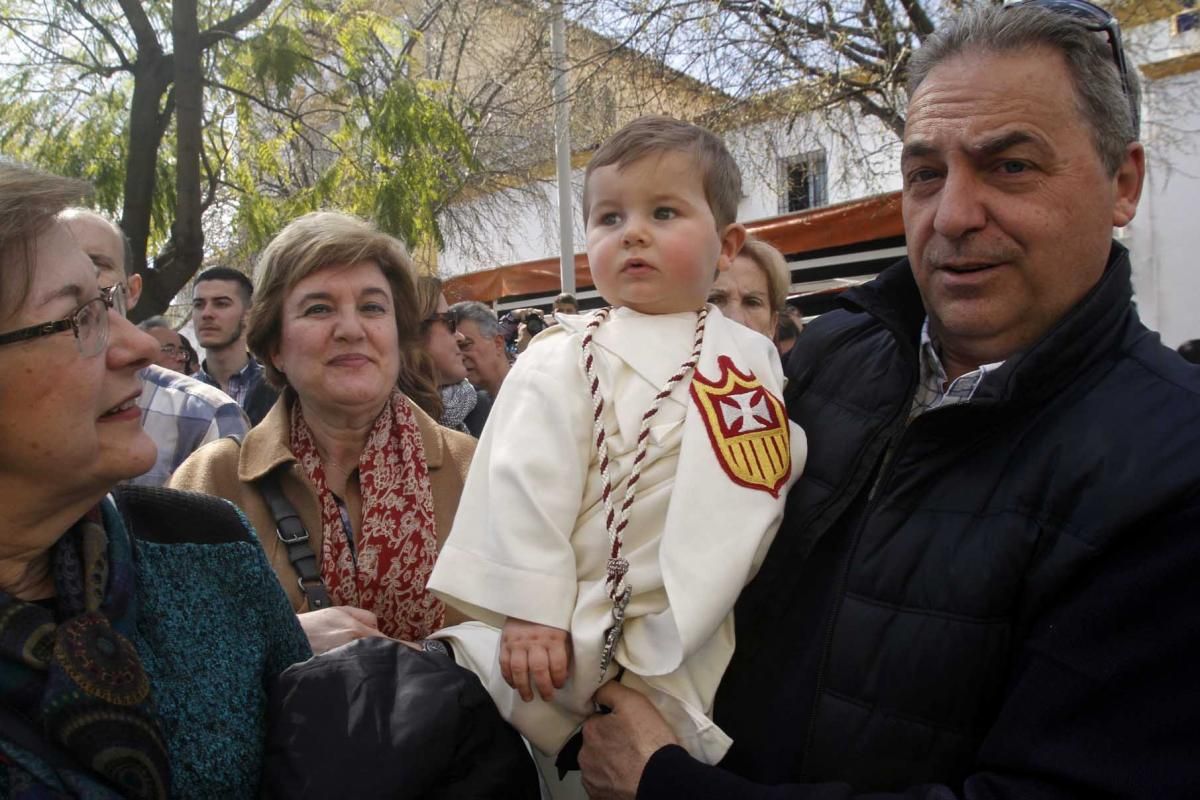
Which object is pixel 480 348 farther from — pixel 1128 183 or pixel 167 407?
pixel 1128 183

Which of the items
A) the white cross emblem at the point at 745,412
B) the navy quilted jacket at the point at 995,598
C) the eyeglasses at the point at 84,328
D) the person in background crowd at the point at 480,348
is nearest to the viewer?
the navy quilted jacket at the point at 995,598

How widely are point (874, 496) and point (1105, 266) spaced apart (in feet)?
1.86

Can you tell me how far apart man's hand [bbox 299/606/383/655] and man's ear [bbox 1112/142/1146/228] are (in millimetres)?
1822

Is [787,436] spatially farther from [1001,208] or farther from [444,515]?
[444,515]

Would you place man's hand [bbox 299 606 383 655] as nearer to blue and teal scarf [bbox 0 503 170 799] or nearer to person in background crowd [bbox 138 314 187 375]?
blue and teal scarf [bbox 0 503 170 799]

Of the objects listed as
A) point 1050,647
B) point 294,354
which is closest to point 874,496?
point 1050,647

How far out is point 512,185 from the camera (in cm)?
1642

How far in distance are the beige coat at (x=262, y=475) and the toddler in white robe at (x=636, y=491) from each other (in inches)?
30.5

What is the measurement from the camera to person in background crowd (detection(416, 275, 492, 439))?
190 inches

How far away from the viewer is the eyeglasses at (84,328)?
1521mm

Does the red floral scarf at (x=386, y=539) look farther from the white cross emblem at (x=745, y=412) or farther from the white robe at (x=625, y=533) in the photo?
the white cross emblem at (x=745, y=412)

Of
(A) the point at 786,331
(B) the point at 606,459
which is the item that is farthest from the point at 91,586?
(A) the point at 786,331

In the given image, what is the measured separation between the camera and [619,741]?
1.74 m

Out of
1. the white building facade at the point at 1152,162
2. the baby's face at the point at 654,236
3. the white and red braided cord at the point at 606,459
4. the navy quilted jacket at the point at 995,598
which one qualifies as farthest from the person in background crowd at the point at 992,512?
the white building facade at the point at 1152,162
